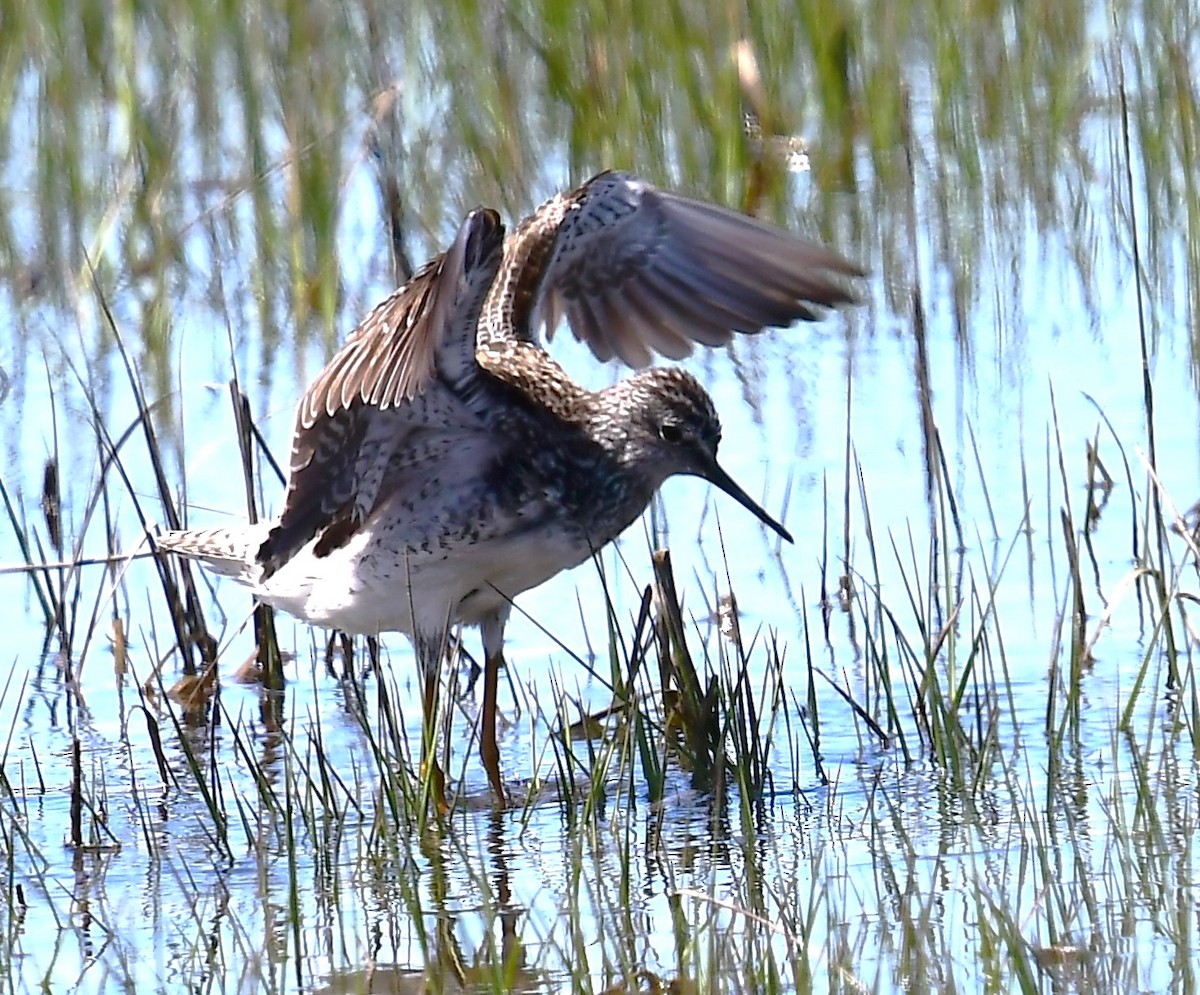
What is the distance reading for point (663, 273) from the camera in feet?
22.1

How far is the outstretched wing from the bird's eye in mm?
577

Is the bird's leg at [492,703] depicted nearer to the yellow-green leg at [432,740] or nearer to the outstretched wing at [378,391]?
the yellow-green leg at [432,740]

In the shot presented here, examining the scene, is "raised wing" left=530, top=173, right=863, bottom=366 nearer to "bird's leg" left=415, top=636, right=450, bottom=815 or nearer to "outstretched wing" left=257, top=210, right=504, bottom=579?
"outstretched wing" left=257, top=210, right=504, bottom=579

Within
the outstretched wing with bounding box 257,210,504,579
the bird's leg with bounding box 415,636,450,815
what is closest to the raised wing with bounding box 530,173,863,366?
the outstretched wing with bounding box 257,210,504,579

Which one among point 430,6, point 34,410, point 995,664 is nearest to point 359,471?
point 995,664

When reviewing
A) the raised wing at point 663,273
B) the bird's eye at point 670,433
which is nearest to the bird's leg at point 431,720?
the bird's eye at point 670,433

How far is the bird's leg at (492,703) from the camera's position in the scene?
5.72 metres

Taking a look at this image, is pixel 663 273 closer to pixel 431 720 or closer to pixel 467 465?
pixel 467 465

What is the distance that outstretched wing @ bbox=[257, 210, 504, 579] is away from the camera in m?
5.11

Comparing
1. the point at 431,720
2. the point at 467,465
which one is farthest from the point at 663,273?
the point at 431,720

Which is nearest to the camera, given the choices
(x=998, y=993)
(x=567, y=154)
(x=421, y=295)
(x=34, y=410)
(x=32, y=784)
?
(x=998, y=993)

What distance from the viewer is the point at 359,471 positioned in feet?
19.5

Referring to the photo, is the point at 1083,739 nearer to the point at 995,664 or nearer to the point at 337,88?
the point at 995,664

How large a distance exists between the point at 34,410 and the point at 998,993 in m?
5.09
